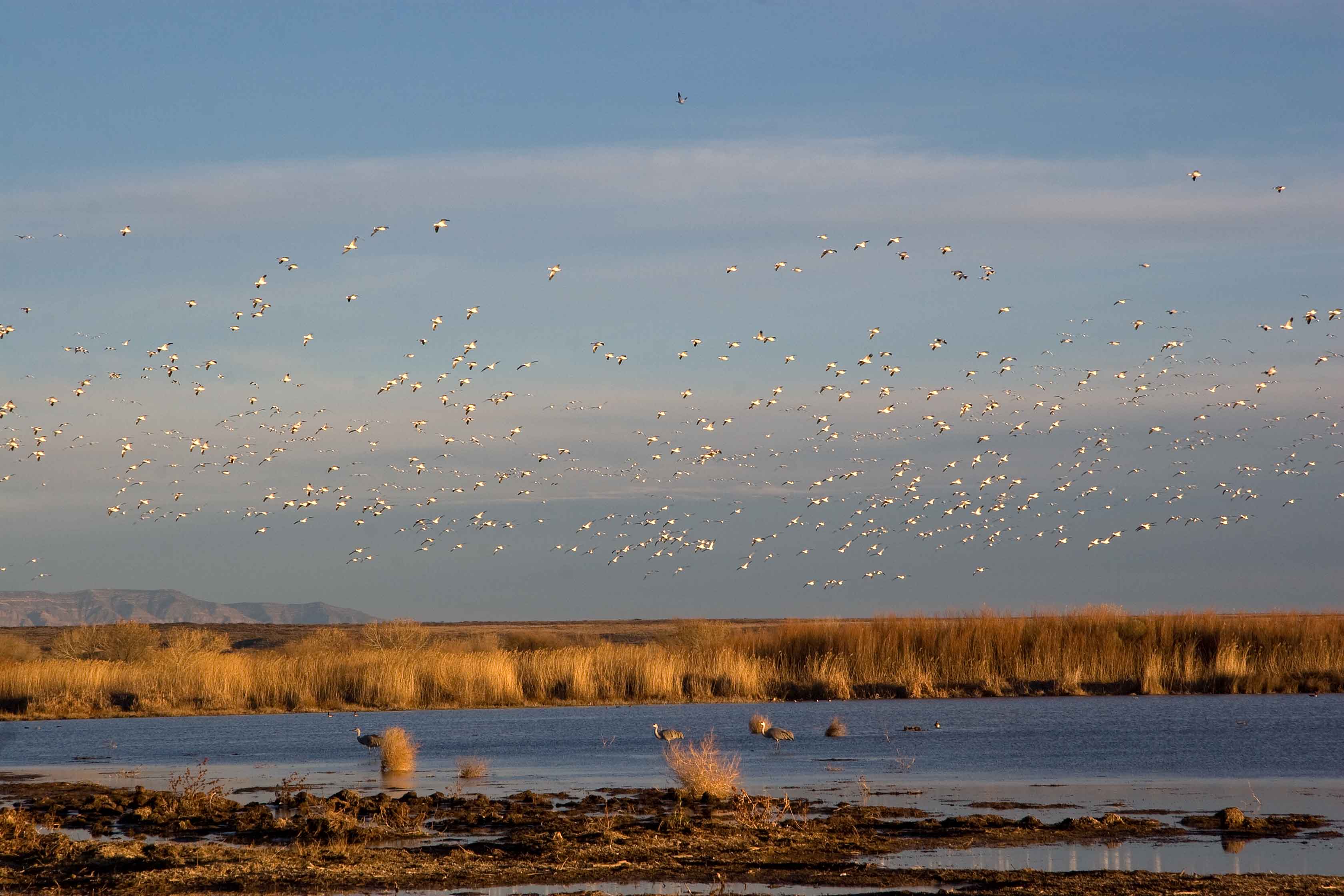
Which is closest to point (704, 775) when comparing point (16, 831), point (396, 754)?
point (396, 754)

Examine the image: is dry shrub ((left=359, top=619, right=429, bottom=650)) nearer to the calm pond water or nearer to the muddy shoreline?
the calm pond water

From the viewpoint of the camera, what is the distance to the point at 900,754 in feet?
102

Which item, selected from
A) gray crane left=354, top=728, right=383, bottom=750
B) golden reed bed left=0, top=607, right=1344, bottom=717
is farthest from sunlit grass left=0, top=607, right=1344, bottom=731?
gray crane left=354, top=728, right=383, bottom=750

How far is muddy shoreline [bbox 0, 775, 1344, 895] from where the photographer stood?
634 inches

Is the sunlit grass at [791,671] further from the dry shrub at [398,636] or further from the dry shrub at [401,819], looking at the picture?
the dry shrub at [401,819]

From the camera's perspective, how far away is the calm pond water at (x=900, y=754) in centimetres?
2202

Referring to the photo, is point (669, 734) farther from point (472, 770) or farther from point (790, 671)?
point (790, 671)

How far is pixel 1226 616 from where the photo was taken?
188 feet

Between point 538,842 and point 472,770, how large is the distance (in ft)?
31.8

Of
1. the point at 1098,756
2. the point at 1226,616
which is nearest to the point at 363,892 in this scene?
the point at 1098,756

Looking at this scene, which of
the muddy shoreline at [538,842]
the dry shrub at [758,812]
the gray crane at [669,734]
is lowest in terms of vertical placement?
the muddy shoreline at [538,842]

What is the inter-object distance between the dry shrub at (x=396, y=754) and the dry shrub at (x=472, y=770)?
0.96 metres

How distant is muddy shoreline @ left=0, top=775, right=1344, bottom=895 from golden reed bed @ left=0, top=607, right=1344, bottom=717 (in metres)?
27.0

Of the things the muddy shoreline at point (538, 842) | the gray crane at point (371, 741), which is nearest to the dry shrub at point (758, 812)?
the muddy shoreline at point (538, 842)
